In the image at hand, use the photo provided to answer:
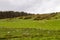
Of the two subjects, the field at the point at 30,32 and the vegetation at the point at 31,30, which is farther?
the vegetation at the point at 31,30

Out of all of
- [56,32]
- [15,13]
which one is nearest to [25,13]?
[15,13]

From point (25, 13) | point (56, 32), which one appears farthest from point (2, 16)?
point (56, 32)

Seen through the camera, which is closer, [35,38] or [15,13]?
[35,38]

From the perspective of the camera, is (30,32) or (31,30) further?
(31,30)

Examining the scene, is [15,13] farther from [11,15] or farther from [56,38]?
[56,38]

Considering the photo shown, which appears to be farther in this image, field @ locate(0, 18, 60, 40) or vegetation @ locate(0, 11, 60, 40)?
vegetation @ locate(0, 11, 60, 40)

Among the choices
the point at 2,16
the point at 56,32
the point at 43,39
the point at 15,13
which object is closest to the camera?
the point at 43,39

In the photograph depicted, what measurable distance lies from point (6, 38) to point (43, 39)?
32.3 ft

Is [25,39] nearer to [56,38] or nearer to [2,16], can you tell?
[56,38]

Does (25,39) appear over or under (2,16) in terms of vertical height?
over

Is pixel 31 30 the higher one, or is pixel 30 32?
pixel 30 32

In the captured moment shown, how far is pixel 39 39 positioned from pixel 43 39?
99 centimetres

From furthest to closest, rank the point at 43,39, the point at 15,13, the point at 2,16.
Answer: the point at 15,13 → the point at 2,16 → the point at 43,39

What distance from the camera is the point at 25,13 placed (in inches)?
6924
